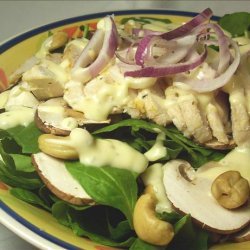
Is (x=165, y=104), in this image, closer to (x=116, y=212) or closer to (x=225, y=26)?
(x=116, y=212)

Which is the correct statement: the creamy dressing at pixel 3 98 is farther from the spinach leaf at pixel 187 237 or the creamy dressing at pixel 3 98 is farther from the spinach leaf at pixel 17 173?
the spinach leaf at pixel 187 237

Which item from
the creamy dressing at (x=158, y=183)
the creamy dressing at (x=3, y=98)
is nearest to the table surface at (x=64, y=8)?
the creamy dressing at (x=3, y=98)

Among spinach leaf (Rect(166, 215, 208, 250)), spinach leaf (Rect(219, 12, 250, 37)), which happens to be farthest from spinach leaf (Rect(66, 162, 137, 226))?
spinach leaf (Rect(219, 12, 250, 37))

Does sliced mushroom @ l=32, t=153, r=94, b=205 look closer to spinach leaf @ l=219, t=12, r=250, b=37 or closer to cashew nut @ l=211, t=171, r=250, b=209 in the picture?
cashew nut @ l=211, t=171, r=250, b=209

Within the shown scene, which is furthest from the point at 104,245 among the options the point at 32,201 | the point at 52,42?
the point at 52,42

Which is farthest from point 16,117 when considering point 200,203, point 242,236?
point 242,236

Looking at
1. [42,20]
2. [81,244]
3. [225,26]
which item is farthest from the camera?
[42,20]

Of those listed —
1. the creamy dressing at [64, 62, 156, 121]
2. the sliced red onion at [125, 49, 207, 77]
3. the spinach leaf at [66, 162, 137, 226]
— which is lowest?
the spinach leaf at [66, 162, 137, 226]
